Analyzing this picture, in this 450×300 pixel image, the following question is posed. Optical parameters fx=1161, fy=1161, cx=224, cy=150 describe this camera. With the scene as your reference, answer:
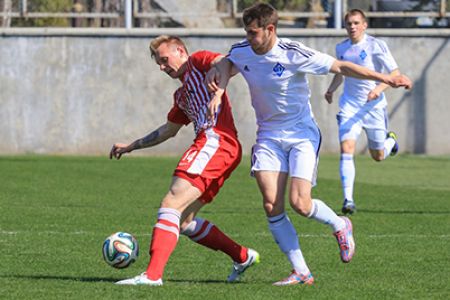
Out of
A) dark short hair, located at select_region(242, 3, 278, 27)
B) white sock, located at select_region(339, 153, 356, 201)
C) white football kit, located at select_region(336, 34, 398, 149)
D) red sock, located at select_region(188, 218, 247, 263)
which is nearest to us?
dark short hair, located at select_region(242, 3, 278, 27)

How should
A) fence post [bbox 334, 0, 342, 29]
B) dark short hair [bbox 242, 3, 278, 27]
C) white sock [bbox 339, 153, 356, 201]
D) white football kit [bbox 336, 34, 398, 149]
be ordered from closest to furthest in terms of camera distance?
dark short hair [bbox 242, 3, 278, 27]
white sock [bbox 339, 153, 356, 201]
white football kit [bbox 336, 34, 398, 149]
fence post [bbox 334, 0, 342, 29]

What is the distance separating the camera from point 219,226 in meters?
11.4

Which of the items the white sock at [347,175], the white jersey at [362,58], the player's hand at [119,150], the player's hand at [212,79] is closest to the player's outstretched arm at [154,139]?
the player's hand at [119,150]

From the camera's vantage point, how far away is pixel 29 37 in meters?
22.1

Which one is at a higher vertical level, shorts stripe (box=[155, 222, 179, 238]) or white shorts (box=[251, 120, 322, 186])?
white shorts (box=[251, 120, 322, 186])

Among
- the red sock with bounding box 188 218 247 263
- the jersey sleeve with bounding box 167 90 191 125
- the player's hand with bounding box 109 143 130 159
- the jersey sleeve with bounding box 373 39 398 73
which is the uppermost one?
the jersey sleeve with bounding box 373 39 398 73

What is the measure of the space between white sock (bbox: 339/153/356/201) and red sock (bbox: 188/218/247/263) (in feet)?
14.9

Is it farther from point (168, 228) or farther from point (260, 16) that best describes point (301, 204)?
point (260, 16)

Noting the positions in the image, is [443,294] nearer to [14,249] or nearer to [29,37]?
[14,249]

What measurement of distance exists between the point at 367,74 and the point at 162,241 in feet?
5.72

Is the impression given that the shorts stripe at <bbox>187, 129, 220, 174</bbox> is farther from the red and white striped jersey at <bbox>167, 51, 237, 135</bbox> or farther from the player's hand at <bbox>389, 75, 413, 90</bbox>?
the player's hand at <bbox>389, 75, 413, 90</bbox>

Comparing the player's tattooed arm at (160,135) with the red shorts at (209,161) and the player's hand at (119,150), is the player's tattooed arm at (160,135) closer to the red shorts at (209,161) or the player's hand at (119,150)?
the player's hand at (119,150)

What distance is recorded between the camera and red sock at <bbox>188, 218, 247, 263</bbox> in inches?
324

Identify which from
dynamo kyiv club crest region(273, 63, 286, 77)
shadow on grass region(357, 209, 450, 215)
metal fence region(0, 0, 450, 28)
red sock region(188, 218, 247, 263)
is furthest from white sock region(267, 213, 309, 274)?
metal fence region(0, 0, 450, 28)
